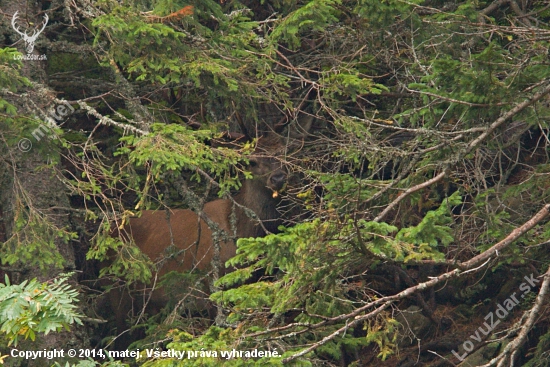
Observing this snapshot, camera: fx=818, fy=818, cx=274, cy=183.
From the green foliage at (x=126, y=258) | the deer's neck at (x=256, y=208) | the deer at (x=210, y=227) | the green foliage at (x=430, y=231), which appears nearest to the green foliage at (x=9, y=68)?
the green foliage at (x=126, y=258)

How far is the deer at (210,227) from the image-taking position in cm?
852

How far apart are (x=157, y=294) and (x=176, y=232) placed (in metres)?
0.77

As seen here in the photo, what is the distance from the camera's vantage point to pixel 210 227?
814 centimetres

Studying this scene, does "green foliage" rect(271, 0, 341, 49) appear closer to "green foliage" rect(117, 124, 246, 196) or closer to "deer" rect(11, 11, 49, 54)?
"green foliage" rect(117, 124, 246, 196)

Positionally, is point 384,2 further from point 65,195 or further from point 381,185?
point 65,195

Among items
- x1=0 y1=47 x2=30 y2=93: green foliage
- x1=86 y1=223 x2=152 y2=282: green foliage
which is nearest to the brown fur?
x1=86 y1=223 x2=152 y2=282: green foliage

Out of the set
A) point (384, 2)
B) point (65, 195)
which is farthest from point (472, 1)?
point (65, 195)

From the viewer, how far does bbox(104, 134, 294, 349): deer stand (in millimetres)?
→ 8523

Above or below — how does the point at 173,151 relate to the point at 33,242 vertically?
above

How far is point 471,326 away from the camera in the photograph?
9258mm

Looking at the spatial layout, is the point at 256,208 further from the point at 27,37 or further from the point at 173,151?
the point at 27,37

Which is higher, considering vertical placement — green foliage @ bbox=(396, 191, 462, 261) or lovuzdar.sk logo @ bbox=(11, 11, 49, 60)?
lovuzdar.sk logo @ bbox=(11, 11, 49, 60)

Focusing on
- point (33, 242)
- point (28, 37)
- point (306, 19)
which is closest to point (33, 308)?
point (33, 242)

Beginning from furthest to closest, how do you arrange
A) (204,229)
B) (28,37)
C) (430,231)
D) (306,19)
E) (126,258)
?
(204,229)
(28,37)
(126,258)
(306,19)
(430,231)
